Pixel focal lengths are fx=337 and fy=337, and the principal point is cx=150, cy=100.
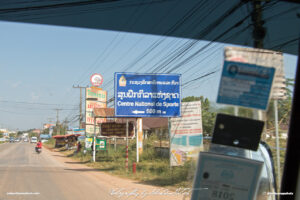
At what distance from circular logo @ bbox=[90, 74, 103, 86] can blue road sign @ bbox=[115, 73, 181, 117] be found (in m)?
19.7

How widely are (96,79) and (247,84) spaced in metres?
34.8

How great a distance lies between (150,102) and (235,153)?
14.5 m

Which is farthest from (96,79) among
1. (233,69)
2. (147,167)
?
(233,69)

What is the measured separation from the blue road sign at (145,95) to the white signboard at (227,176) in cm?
1426

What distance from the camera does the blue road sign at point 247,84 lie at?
2674mm

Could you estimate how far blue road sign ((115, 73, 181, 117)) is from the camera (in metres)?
17.1

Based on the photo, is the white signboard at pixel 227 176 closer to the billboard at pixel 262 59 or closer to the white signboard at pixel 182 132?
the billboard at pixel 262 59

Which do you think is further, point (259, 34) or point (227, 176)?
point (259, 34)

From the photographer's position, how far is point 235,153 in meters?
2.71

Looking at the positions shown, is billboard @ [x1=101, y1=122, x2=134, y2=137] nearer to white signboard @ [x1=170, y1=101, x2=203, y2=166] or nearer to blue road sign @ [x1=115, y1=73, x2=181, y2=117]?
blue road sign @ [x1=115, y1=73, x2=181, y2=117]

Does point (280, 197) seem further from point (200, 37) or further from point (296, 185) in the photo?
point (200, 37)

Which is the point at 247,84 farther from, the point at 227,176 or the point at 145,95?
the point at 145,95

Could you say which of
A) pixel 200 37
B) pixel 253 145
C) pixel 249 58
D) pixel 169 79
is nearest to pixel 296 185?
pixel 253 145

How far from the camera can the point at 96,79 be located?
36.7m
